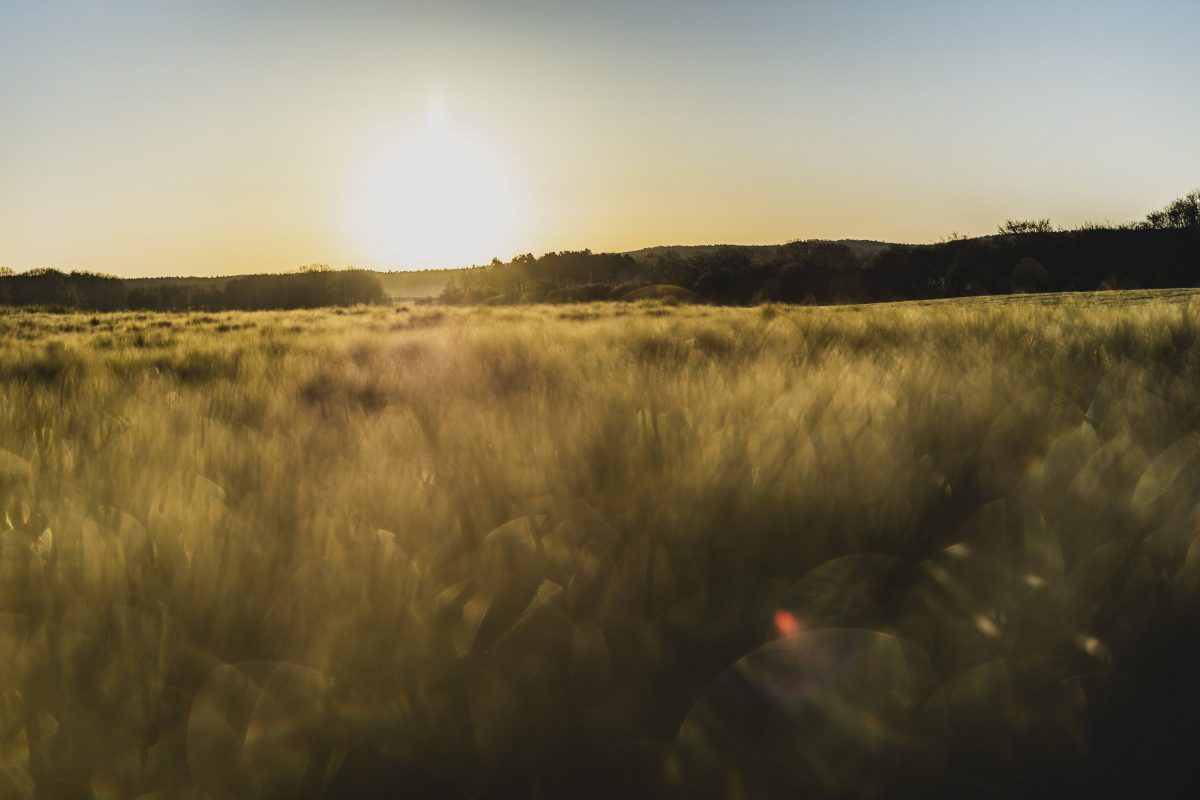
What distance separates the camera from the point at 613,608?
4.10ft

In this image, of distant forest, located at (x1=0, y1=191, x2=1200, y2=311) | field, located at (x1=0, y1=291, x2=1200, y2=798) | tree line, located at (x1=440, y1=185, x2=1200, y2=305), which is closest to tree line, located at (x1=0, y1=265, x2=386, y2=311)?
distant forest, located at (x1=0, y1=191, x2=1200, y2=311)

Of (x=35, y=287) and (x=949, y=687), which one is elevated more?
(x=35, y=287)

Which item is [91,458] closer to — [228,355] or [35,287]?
[228,355]

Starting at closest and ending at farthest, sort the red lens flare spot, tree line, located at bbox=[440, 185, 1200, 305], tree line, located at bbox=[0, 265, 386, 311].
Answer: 1. the red lens flare spot
2. tree line, located at bbox=[440, 185, 1200, 305]
3. tree line, located at bbox=[0, 265, 386, 311]

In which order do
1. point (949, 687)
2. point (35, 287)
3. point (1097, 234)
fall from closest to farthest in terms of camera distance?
point (949, 687) < point (1097, 234) < point (35, 287)

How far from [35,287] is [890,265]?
251 feet

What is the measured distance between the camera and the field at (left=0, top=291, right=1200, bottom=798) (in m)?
0.99

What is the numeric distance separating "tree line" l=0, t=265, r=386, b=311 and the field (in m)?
64.8

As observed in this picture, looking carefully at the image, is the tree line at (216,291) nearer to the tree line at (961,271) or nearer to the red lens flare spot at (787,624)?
the tree line at (961,271)

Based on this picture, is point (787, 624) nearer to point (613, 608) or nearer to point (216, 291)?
point (613, 608)

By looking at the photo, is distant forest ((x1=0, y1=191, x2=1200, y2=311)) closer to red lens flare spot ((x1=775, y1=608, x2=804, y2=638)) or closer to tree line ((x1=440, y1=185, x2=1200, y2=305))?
tree line ((x1=440, y1=185, x2=1200, y2=305))

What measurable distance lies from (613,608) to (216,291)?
8718 cm

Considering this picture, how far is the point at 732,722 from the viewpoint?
41.7 inches

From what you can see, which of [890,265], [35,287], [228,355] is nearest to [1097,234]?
[890,265]
